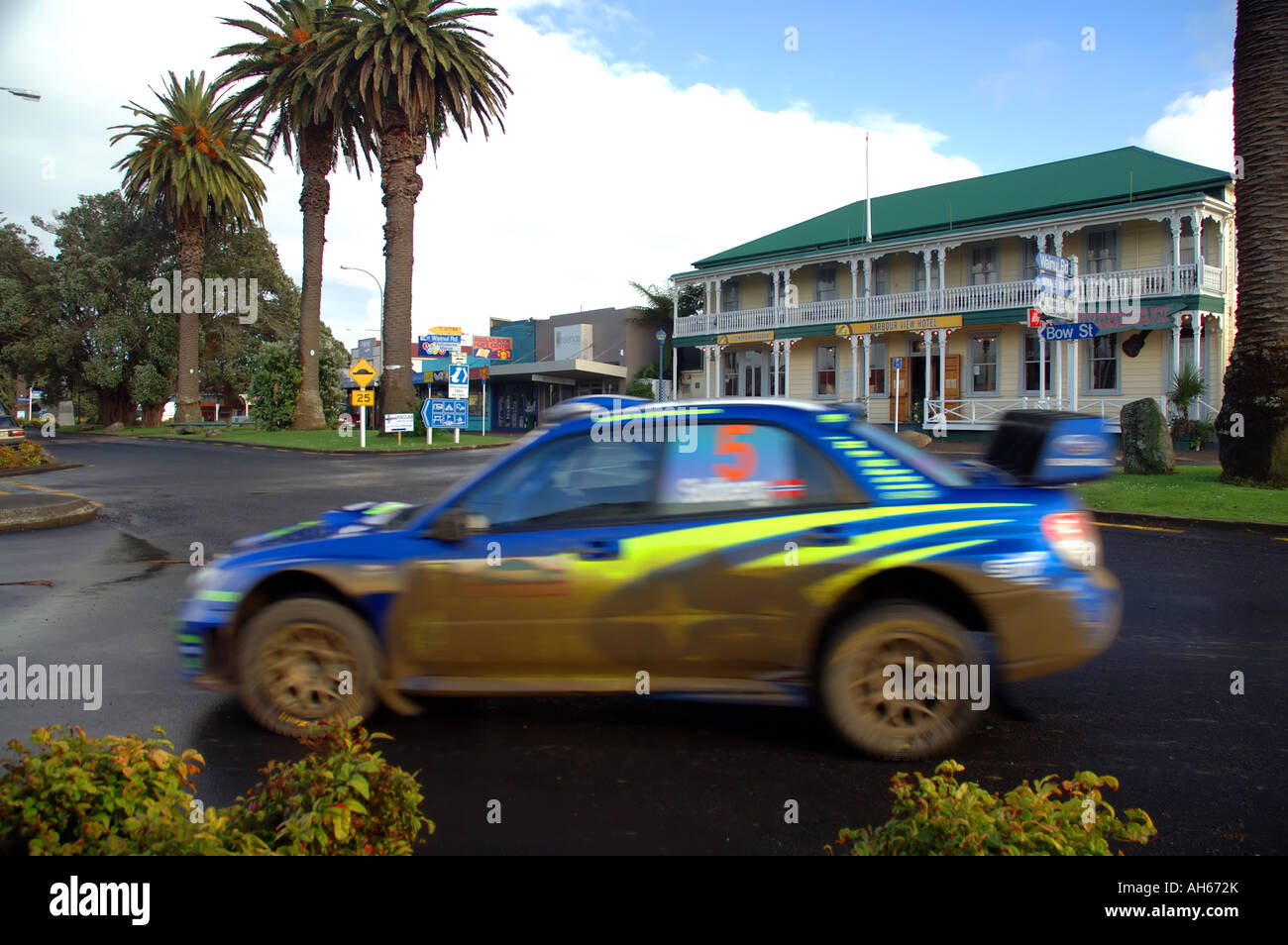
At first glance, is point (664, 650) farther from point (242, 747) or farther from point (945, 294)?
point (945, 294)

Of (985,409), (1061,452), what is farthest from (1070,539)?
(985,409)

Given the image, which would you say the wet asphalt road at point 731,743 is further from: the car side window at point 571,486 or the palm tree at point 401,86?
the palm tree at point 401,86

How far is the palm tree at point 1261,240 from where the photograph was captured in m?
13.8

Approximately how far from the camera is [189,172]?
142 ft

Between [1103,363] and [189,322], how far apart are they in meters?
38.9

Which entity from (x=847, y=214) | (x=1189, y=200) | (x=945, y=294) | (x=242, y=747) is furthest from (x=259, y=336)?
(x=242, y=747)

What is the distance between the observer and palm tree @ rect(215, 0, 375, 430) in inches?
1439

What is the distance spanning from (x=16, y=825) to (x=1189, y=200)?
29360 mm

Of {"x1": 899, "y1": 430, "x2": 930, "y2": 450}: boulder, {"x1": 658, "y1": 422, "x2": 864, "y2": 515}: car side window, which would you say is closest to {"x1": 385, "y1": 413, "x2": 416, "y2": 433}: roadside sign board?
{"x1": 899, "y1": 430, "x2": 930, "y2": 450}: boulder

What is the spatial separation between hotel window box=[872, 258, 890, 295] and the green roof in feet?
3.48

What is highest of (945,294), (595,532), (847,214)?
(847,214)

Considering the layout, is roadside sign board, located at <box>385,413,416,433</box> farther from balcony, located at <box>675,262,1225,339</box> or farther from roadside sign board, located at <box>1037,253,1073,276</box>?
roadside sign board, located at <box>1037,253,1073,276</box>

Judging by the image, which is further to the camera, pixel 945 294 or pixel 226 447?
pixel 226 447

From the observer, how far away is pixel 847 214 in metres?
37.6
